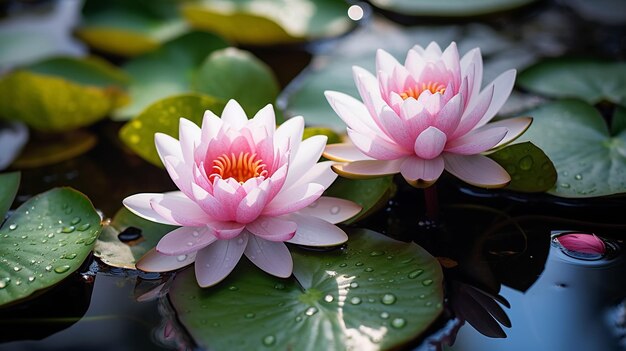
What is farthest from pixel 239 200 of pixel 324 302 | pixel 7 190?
pixel 7 190

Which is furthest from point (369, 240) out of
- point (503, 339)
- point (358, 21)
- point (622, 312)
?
point (358, 21)

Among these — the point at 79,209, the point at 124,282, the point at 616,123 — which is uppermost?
the point at 616,123

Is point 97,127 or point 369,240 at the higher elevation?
point 369,240

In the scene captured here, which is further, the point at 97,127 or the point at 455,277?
the point at 97,127

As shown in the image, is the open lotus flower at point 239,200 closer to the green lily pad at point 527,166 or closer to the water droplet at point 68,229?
the water droplet at point 68,229

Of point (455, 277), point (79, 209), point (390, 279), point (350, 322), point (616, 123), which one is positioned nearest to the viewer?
point (350, 322)

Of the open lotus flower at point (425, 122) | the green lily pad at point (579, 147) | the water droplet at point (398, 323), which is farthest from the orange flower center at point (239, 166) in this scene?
the green lily pad at point (579, 147)

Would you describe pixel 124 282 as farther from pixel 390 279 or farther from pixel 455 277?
pixel 455 277
